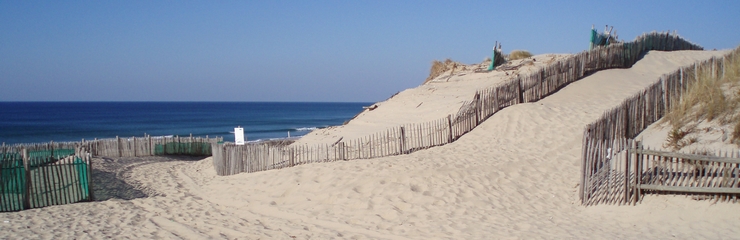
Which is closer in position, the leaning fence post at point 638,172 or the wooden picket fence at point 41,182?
the leaning fence post at point 638,172

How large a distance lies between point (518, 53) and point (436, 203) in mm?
17650

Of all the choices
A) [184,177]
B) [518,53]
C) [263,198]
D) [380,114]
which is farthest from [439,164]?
[518,53]

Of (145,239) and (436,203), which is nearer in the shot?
(145,239)

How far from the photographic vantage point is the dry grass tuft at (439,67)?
22438mm

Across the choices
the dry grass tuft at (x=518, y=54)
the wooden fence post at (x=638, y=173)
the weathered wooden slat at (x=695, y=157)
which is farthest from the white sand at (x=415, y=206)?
the dry grass tuft at (x=518, y=54)

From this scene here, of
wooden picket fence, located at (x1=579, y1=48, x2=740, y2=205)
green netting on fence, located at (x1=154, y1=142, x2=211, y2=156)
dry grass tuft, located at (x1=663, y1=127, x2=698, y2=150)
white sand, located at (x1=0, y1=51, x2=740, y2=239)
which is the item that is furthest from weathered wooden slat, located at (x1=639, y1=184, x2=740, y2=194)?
green netting on fence, located at (x1=154, y1=142, x2=211, y2=156)

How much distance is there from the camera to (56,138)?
4294 centimetres

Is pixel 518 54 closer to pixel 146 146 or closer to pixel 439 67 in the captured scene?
pixel 439 67

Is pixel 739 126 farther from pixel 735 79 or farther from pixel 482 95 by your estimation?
pixel 482 95

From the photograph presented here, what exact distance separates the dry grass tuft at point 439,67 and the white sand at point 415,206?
9.79m

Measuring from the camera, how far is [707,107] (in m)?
9.27

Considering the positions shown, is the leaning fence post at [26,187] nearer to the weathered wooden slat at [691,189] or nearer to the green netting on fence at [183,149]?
the weathered wooden slat at [691,189]

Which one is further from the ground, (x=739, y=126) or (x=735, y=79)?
(x=735, y=79)

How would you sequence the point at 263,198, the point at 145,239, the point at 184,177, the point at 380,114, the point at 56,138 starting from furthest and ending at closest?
the point at 56,138 → the point at 380,114 → the point at 184,177 → the point at 263,198 → the point at 145,239
